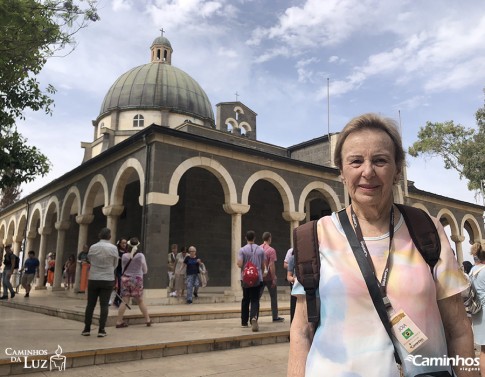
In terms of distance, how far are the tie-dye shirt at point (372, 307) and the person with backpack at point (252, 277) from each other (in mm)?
5844

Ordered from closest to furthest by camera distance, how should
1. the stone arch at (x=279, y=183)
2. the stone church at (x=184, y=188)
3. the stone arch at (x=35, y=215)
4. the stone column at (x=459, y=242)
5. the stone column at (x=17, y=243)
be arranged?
the stone church at (x=184, y=188) < the stone arch at (x=279, y=183) < the stone arch at (x=35, y=215) < the stone column at (x=459, y=242) < the stone column at (x=17, y=243)

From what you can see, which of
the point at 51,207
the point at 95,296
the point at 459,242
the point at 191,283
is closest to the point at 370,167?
the point at 95,296

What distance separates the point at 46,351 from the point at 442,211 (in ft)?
73.9

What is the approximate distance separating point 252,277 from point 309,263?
584 centimetres

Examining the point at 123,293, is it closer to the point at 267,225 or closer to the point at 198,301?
the point at 198,301

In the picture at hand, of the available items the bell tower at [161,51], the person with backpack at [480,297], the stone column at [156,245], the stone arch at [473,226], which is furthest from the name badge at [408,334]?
the bell tower at [161,51]

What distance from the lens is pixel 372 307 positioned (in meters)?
1.37

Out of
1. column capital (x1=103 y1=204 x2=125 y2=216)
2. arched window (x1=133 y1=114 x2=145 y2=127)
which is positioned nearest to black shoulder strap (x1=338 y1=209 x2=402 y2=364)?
Result: column capital (x1=103 y1=204 x2=125 y2=216)

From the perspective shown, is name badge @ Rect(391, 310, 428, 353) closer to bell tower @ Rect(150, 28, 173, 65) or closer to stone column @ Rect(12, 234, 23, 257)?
stone column @ Rect(12, 234, 23, 257)

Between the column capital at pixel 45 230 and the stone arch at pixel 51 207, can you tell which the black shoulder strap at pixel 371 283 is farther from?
the column capital at pixel 45 230

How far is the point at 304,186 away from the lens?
16438 millimetres

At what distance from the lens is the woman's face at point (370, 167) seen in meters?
1.58

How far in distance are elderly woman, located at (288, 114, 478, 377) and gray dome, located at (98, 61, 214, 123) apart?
24.8 metres

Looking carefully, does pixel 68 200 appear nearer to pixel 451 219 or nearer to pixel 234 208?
pixel 234 208
